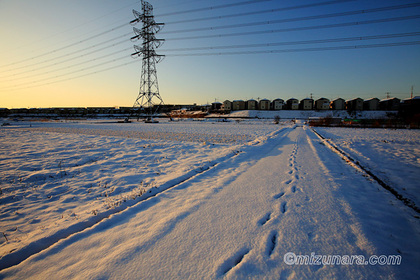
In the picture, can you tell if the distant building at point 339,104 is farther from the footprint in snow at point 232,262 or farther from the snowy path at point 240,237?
the footprint in snow at point 232,262

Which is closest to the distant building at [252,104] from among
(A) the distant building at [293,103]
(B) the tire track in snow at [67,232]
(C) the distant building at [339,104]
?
(A) the distant building at [293,103]

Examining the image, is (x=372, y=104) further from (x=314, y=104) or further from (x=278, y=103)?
(x=278, y=103)

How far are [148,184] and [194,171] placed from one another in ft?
5.81

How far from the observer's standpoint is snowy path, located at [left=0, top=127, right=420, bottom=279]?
2.12m

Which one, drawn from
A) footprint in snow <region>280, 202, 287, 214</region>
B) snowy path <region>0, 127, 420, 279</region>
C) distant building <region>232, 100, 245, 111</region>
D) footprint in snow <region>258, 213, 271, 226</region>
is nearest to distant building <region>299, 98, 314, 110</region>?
distant building <region>232, 100, 245, 111</region>

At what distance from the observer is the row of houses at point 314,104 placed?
63.7 meters

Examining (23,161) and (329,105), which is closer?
(23,161)

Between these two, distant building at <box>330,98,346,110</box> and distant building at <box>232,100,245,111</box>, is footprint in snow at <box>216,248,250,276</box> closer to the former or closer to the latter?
distant building at <box>232,100,245,111</box>

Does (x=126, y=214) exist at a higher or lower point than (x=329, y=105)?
lower

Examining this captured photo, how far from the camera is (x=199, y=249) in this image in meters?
2.46

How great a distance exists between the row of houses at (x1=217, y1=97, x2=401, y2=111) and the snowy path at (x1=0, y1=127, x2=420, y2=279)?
81.7m

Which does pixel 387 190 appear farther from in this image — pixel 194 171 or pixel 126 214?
pixel 126 214

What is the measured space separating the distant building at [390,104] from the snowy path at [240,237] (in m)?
84.9

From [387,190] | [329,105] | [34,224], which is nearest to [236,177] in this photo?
[387,190]
